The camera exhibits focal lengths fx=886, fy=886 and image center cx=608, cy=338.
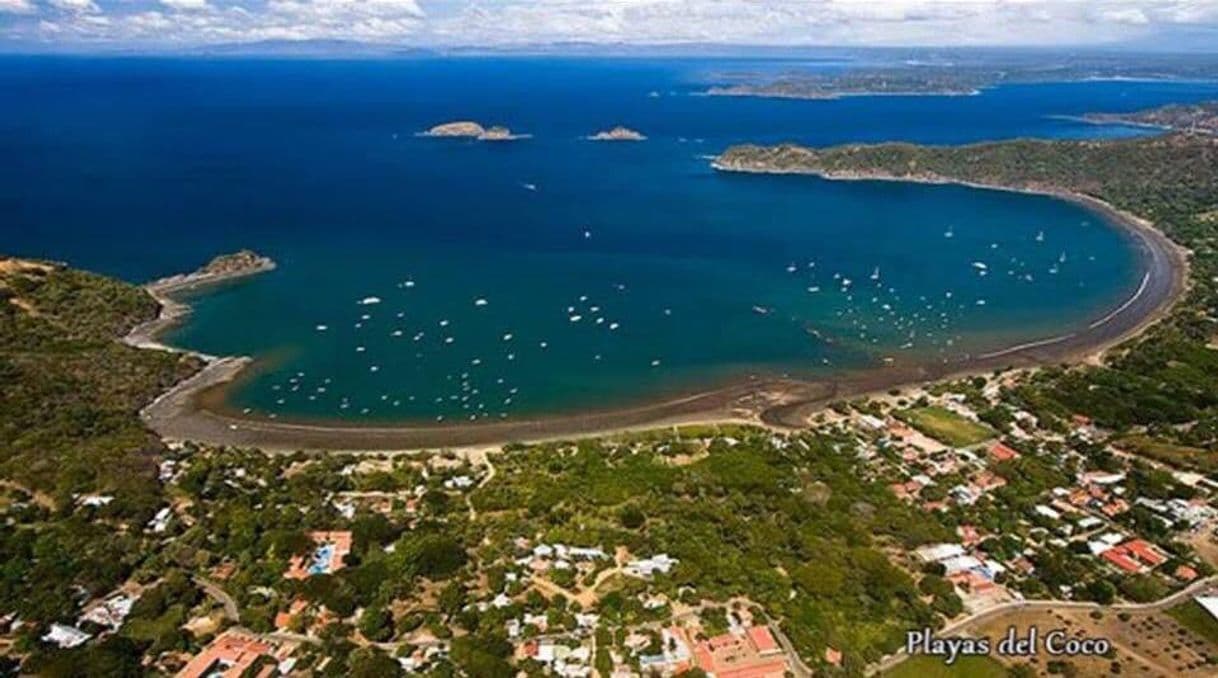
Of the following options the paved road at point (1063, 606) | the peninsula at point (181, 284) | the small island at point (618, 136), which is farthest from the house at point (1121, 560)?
the small island at point (618, 136)

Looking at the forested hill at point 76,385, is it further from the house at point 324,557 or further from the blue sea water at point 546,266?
the house at point 324,557

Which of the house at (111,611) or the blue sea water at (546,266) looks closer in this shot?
the house at (111,611)

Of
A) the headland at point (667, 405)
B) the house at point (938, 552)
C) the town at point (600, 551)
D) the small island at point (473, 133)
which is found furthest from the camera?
the small island at point (473, 133)

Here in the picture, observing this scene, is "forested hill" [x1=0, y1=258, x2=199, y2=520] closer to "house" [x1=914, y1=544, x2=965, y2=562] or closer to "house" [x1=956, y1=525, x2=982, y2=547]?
"house" [x1=914, y1=544, x2=965, y2=562]

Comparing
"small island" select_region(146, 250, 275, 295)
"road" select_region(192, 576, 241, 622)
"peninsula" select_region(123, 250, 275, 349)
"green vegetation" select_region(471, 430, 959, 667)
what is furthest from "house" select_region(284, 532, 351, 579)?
"small island" select_region(146, 250, 275, 295)

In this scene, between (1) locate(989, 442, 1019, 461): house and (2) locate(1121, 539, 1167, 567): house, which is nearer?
(2) locate(1121, 539, 1167, 567): house

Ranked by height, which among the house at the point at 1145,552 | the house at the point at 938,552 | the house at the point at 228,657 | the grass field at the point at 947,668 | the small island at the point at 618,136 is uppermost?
the small island at the point at 618,136
